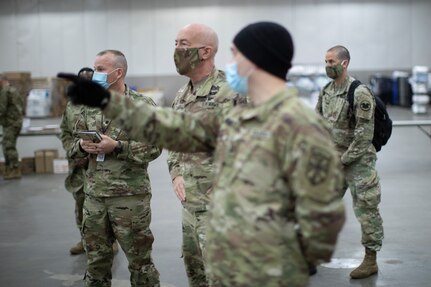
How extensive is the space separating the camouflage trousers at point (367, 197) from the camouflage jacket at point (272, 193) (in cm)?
301

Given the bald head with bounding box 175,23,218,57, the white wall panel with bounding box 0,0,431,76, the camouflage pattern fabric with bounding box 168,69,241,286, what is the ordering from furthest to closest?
the white wall panel with bounding box 0,0,431,76, the bald head with bounding box 175,23,218,57, the camouflage pattern fabric with bounding box 168,69,241,286

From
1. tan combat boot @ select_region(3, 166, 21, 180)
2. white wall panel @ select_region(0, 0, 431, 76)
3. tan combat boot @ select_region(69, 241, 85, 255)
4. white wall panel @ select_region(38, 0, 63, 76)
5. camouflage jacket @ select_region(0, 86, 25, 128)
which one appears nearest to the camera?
tan combat boot @ select_region(69, 241, 85, 255)

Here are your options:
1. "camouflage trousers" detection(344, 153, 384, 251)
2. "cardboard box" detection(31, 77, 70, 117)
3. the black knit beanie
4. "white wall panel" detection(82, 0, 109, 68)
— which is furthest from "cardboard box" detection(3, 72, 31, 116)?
the black knit beanie

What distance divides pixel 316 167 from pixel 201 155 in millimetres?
1701

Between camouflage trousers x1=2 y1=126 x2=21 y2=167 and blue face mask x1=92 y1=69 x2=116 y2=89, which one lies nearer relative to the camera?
blue face mask x1=92 y1=69 x2=116 y2=89

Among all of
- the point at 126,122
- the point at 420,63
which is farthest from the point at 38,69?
the point at 126,122

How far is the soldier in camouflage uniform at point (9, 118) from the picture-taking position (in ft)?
34.0

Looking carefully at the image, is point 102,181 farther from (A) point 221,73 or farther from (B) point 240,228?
(B) point 240,228

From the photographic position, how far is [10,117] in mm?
10477

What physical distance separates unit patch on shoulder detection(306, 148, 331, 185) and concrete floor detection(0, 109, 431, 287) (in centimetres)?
317

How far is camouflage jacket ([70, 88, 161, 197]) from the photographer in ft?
13.6

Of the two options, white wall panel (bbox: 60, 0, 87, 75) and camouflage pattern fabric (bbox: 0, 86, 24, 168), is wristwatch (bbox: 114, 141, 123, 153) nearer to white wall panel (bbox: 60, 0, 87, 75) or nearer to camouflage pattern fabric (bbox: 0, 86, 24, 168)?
camouflage pattern fabric (bbox: 0, 86, 24, 168)

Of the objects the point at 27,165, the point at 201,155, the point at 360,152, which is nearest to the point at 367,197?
the point at 360,152

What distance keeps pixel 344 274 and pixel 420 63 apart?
1769 centimetres
